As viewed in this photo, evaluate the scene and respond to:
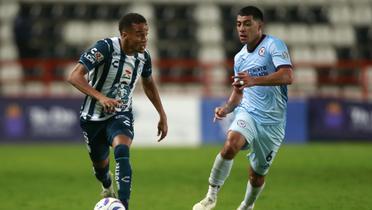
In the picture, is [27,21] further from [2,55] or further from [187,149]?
[187,149]

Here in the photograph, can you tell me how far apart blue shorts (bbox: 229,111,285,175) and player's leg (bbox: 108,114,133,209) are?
3.48 ft

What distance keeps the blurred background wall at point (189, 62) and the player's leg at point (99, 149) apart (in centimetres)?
1031

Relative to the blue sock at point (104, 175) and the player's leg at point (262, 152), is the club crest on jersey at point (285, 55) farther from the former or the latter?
the blue sock at point (104, 175)

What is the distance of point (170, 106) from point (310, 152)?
3.83m

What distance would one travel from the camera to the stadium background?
2006cm

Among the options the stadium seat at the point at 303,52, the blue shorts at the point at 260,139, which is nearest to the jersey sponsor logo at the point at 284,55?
the blue shorts at the point at 260,139

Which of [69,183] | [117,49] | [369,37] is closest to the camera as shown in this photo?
[117,49]

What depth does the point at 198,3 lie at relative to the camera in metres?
25.6

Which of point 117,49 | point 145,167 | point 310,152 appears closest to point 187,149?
point 310,152

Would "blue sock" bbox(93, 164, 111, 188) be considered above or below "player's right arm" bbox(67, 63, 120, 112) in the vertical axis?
below

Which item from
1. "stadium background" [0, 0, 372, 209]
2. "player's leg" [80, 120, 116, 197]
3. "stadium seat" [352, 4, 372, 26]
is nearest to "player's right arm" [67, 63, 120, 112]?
"player's leg" [80, 120, 116, 197]

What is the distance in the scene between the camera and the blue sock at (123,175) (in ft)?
25.3

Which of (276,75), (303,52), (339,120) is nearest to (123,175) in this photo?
(276,75)

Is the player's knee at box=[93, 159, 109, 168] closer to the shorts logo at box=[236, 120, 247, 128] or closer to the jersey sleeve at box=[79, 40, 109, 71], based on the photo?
the jersey sleeve at box=[79, 40, 109, 71]
